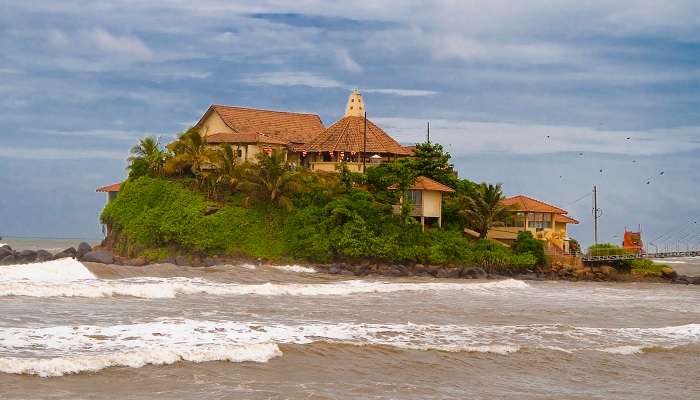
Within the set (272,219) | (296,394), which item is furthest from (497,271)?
(296,394)

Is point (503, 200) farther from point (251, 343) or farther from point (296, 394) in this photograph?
point (296, 394)

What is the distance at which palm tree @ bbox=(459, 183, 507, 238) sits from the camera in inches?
1618

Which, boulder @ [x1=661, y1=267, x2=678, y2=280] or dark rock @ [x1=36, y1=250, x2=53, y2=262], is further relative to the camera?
boulder @ [x1=661, y1=267, x2=678, y2=280]

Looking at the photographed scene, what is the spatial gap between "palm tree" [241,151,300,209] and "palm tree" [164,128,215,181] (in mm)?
2476

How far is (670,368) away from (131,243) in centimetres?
2818

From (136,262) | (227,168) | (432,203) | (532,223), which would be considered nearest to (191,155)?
(227,168)

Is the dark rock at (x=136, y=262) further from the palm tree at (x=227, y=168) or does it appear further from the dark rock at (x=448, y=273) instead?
the dark rock at (x=448, y=273)

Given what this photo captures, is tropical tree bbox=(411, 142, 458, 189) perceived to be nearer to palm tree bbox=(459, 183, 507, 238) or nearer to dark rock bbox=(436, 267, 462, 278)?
palm tree bbox=(459, 183, 507, 238)

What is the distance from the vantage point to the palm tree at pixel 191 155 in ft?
133

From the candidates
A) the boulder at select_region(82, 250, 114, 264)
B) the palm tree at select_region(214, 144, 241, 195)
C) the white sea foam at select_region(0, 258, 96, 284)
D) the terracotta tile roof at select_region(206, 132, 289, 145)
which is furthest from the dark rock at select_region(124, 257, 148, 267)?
the terracotta tile roof at select_region(206, 132, 289, 145)

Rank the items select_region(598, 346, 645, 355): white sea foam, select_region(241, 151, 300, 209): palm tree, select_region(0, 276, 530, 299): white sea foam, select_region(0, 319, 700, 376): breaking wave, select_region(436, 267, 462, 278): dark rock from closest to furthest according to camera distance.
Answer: select_region(0, 319, 700, 376): breaking wave
select_region(598, 346, 645, 355): white sea foam
select_region(0, 276, 530, 299): white sea foam
select_region(436, 267, 462, 278): dark rock
select_region(241, 151, 300, 209): palm tree

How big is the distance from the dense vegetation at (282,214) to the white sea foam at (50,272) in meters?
8.49

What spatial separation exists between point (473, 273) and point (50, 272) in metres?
18.3

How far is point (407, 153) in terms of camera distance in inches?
1778
